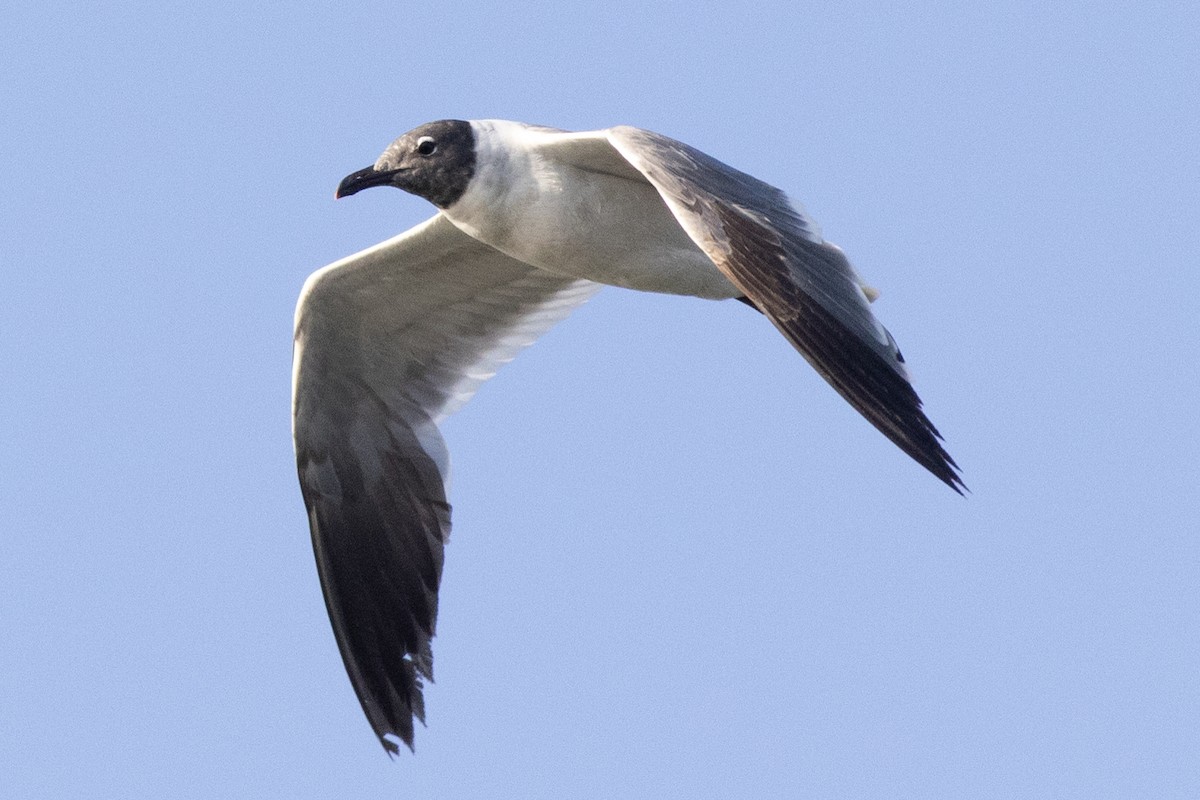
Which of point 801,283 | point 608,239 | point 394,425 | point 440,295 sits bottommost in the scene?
point 394,425

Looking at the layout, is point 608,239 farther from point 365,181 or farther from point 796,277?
point 796,277

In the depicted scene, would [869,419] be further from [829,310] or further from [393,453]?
[393,453]

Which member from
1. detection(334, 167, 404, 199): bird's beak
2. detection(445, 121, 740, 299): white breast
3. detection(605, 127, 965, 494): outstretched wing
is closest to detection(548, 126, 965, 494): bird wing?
detection(605, 127, 965, 494): outstretched wing

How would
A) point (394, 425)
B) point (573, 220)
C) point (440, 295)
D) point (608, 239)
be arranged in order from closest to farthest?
point (573, 220) < point (608, 239) < point (440, 295) < point (394, 425)

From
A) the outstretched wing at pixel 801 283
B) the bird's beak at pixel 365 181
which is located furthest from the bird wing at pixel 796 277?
the bird's beak at pixel 365 181

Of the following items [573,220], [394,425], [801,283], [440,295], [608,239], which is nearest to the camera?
[801,283]

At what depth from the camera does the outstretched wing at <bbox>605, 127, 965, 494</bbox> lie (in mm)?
7770

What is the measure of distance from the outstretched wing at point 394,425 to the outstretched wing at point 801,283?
210 cm

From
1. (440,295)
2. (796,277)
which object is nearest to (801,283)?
(796,277)

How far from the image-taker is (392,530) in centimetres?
1097

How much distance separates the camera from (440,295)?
10852mm

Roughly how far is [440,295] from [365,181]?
137 centimetres

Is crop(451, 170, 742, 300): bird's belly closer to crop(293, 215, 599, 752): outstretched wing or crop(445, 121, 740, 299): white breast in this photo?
crop(445, 121, 740, 299): white breast

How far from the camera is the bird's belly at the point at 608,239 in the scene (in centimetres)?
949
